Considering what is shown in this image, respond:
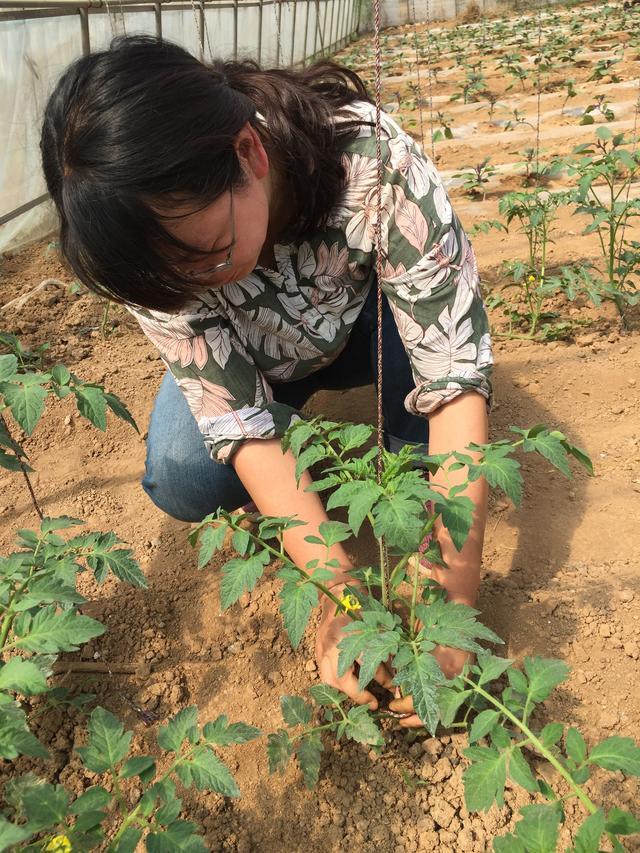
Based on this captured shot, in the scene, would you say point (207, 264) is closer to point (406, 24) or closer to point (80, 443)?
point (80, 443)

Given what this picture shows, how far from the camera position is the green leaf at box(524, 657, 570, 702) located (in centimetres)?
96

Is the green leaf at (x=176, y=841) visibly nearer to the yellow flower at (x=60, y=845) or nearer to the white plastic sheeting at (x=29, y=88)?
the yellow flower at (x=60, y=845)

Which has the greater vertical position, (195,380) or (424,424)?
(195,380)

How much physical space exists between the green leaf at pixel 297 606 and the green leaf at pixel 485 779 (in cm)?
26

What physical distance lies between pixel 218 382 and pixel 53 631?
0.62 meters

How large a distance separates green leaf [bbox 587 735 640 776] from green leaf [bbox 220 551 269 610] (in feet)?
1.55

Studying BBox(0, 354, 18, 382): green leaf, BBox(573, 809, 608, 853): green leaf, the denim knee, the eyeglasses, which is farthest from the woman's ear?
BBox(573, 809, 608, 853): green leaf

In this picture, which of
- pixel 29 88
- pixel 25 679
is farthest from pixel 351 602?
pixel 29 88

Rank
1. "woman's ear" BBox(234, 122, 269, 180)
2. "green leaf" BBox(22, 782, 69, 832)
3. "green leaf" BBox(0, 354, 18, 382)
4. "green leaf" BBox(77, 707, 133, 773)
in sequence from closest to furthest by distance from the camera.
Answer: "green leaf" BBox(22, 782, 69, 832) → "green leaf" BBox(77, 707, 133, 773) → "woman's ear" BBox(234, 122, 269, 180) → "green leaf" BBox(0, 354, 18, 382)

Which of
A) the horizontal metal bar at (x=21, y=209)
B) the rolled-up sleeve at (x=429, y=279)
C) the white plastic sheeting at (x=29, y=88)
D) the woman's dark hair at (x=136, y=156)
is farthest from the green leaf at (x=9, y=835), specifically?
the horizontal metal bar at (x=21, y=209)

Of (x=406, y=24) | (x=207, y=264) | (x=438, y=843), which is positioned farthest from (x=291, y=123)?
(x=406, y=24)

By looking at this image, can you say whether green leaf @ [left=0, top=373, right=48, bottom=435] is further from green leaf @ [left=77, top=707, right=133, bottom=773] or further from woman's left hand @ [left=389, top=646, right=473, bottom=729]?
woman's left hand @ [left=389, top=646, right=473, bottom=729]

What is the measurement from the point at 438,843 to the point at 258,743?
353 mm

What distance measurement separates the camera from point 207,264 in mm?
1081
